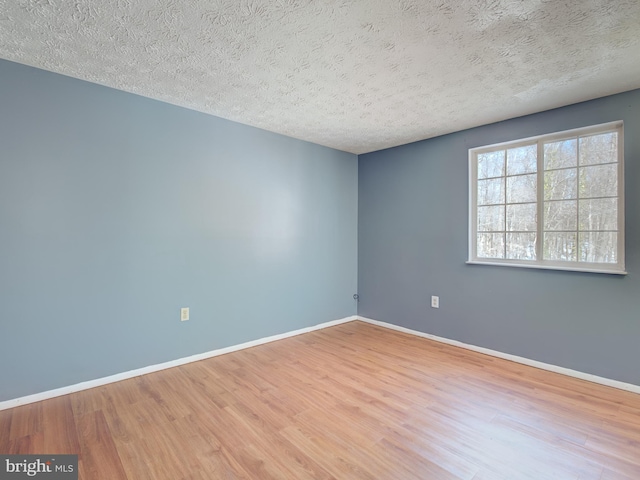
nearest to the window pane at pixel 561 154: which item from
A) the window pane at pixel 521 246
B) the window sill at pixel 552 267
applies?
the window pane at pixel 521 246

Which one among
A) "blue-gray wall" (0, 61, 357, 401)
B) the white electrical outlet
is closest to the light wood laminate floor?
"blue-gray wall" (0, 61, 357, 401)

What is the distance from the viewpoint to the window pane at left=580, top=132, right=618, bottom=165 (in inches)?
95.7

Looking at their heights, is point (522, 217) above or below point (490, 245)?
above

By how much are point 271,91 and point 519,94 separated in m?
1.95

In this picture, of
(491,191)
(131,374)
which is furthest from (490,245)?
(131,374)

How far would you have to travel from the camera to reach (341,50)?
183 centimetres

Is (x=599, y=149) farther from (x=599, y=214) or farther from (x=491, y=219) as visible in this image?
(x=491, y=219)

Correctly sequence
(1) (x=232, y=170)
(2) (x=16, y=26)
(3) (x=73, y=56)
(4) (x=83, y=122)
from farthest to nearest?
(1) (x=232, y=170) < (4) (x=83, y=122) < (3) (x=73, y=56) < (2) (x=16, y=26)

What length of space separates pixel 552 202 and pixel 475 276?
0.95 metres

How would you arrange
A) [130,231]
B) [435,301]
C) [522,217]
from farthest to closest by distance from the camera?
[435,301]
[522,217]
[130,231]

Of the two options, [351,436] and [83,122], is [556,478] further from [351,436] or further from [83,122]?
[83,122]

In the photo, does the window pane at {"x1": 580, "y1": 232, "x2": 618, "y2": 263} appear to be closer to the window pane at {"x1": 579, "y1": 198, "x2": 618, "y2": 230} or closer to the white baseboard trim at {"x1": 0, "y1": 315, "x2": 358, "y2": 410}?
the window pane at {"x1": 579, "y1": 198, "x2": 618, "y2": 230}

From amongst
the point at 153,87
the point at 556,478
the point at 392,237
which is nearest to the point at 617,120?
the point at 392,237

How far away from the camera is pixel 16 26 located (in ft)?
5.41
